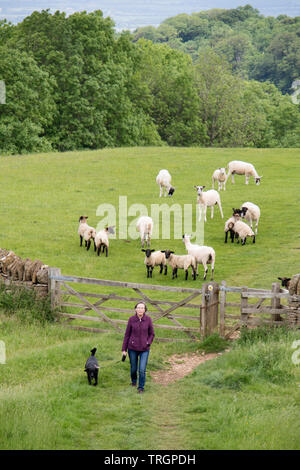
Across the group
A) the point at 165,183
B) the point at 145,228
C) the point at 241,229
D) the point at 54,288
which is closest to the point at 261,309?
the point at 54,288

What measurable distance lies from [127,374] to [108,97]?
2415 inches

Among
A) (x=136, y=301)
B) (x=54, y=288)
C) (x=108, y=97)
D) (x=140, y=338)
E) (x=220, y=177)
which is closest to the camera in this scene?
(x=140, y=338)

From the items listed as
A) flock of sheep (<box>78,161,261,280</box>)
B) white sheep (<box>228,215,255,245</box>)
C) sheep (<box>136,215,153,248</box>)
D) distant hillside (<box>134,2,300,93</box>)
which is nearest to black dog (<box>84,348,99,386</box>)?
flock of sheep (<box>78,161,261,280</box>)

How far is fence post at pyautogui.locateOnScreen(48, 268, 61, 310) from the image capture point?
831 inches

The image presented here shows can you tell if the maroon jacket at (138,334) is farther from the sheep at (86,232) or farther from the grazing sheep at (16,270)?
the sheep at (86,232)

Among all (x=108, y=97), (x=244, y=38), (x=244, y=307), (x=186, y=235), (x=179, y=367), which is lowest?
(x=179, y=367)

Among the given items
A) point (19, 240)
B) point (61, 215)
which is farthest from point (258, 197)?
point (19, 240)

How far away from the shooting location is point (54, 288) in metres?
21.1

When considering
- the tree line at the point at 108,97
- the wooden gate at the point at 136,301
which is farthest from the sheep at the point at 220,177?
the tree line at the point at 108,97

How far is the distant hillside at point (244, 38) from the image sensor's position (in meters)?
135

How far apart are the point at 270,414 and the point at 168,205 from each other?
27.9 metres

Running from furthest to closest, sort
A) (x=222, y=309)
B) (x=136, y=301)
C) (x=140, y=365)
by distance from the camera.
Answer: (x=136, y=301), (x=222, y=309), (x=140, y=365)

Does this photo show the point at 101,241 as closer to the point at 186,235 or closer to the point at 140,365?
the point at 186,235

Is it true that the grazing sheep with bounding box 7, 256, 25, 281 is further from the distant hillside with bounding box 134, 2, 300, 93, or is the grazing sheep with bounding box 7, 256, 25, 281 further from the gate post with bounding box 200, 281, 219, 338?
the distant hillside with bounding box 134, 2, 300, 93
